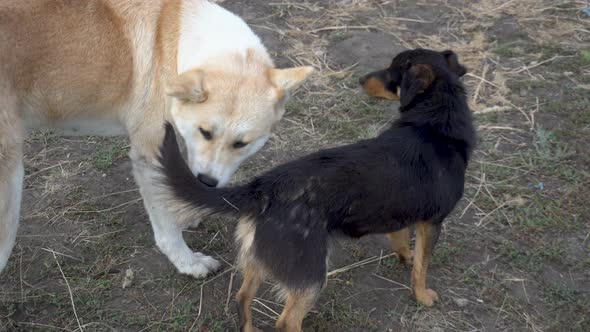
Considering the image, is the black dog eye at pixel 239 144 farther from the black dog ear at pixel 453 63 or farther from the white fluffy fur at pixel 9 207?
the black dog ear at pixel 453 63

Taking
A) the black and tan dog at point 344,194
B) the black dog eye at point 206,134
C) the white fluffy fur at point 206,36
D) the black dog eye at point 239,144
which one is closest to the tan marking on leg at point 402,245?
the black and tan dog at point 344,194

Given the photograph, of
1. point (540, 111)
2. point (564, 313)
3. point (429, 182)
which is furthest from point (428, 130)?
point (540, 111)

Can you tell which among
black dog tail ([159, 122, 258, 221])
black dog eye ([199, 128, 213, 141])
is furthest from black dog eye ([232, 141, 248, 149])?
black dog tail ([159, 122, 258, 221])

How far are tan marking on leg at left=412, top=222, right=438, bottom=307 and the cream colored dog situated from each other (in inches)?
39.8

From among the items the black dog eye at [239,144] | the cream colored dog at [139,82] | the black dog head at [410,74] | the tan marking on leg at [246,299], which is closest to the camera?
the cream colored dog at [139,82]

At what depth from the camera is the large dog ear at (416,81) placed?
308cm

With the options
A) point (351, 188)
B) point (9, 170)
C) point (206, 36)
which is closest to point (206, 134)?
point (206, 36)

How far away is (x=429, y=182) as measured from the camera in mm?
2881

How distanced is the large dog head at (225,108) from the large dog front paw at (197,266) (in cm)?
62

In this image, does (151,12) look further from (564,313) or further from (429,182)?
(564,313)

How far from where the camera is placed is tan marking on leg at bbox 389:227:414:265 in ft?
11.0

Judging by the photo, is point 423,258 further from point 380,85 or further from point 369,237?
point 380,85

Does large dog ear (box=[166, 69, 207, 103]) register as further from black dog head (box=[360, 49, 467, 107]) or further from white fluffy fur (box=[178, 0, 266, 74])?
black dog head (box=[360, 49, 467, 107])

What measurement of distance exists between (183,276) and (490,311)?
5.89 feet
